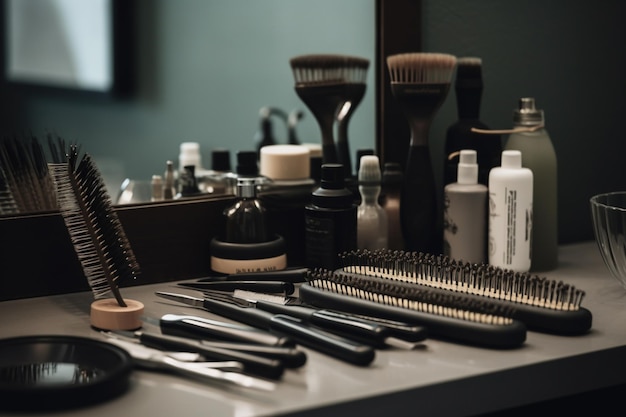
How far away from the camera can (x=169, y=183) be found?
119 centimetres

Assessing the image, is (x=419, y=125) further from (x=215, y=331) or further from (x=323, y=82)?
(x=215, y=331)

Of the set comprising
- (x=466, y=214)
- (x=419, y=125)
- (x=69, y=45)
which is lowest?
(x=466, y=214)

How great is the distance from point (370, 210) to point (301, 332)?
0.35m

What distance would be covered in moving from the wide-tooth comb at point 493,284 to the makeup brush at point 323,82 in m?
0.24

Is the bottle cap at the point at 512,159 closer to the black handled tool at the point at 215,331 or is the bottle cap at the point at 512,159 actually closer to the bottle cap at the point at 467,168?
the bottle cap at the point at 467,168

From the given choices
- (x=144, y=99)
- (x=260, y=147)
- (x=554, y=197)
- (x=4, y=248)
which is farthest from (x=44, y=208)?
(x=554, y=197)

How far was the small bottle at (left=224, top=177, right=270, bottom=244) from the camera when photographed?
1.12 m

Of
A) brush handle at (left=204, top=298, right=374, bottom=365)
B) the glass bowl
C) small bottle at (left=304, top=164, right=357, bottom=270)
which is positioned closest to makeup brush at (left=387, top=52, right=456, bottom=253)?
small bottle at (left=304, top=164, right=357, bottom=270)

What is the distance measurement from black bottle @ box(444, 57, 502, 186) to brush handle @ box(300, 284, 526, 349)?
1.08 feet

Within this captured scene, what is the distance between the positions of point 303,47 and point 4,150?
457 mm

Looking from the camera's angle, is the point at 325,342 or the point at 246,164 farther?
the point at 246,164

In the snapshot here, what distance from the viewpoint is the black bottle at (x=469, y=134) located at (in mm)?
1208

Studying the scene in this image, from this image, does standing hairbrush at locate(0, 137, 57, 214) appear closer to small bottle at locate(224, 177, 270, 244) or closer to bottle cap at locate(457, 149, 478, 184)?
small bottle at locate(224, 177, 270, 244)

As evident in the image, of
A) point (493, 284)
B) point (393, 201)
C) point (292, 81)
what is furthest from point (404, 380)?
point (292, 81)
